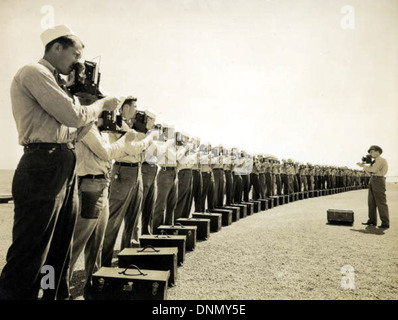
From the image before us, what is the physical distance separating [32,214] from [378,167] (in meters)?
9.49

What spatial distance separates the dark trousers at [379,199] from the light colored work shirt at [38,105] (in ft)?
29.7

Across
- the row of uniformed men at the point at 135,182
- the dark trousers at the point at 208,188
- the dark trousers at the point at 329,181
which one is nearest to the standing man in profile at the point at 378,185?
the dark trousers at the point at 208,188

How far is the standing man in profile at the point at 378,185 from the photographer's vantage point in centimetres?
867

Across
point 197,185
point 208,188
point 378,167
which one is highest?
point 378,167

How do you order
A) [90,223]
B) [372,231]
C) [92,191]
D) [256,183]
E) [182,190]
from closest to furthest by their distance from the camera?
[90,223]
[92,191]
[182,190]
[372,231]
[256,183]

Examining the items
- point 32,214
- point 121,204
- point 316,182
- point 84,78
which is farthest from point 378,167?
point 316,182

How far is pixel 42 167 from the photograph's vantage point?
83.8 inches

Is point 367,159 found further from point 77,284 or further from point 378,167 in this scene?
point 77,284

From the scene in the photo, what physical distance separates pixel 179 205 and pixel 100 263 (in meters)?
4.17

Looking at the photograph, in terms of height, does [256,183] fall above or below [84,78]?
below

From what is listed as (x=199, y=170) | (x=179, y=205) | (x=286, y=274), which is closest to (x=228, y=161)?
(x=199, y=170)

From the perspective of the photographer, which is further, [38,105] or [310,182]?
[310,182]

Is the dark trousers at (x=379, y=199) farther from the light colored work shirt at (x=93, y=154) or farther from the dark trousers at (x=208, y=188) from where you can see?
the light colored work shirt at (x=93, y=154)

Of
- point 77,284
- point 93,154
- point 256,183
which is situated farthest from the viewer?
point 256,183
